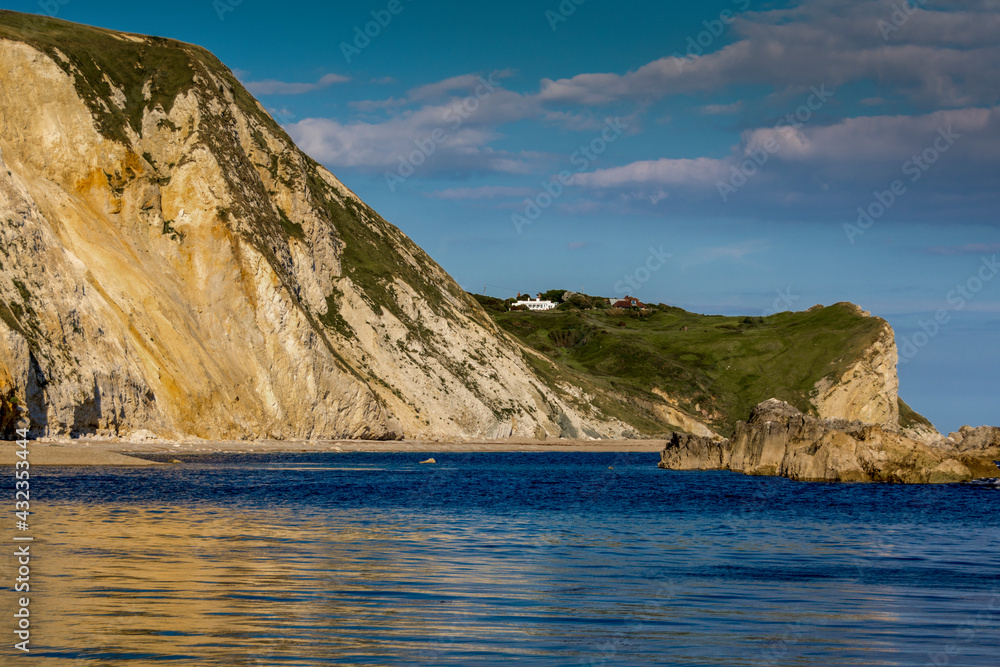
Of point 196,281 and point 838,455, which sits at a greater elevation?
point 196,281

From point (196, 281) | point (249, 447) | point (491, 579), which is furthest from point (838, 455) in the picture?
point (196, 281)

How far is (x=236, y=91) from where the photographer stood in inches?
4013

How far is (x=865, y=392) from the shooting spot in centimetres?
15188

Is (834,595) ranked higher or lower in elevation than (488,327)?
lower

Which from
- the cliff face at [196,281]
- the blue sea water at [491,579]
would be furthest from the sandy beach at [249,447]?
the blue sea water at [491,579]

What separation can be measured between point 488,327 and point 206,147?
42.5 meters

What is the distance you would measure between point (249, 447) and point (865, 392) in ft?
363

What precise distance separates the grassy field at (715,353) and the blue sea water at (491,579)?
343 feet

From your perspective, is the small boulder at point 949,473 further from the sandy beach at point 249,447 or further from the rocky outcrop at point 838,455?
the sandy beach at point 249,447

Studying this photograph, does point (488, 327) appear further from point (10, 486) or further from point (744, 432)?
point (10, 486)

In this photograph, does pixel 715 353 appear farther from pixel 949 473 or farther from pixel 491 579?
pixel 491 579

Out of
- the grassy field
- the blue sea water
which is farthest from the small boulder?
the grassy field

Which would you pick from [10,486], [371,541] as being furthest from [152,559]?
[10,486]

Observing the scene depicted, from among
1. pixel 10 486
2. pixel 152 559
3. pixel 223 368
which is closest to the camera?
pixel 152 559
